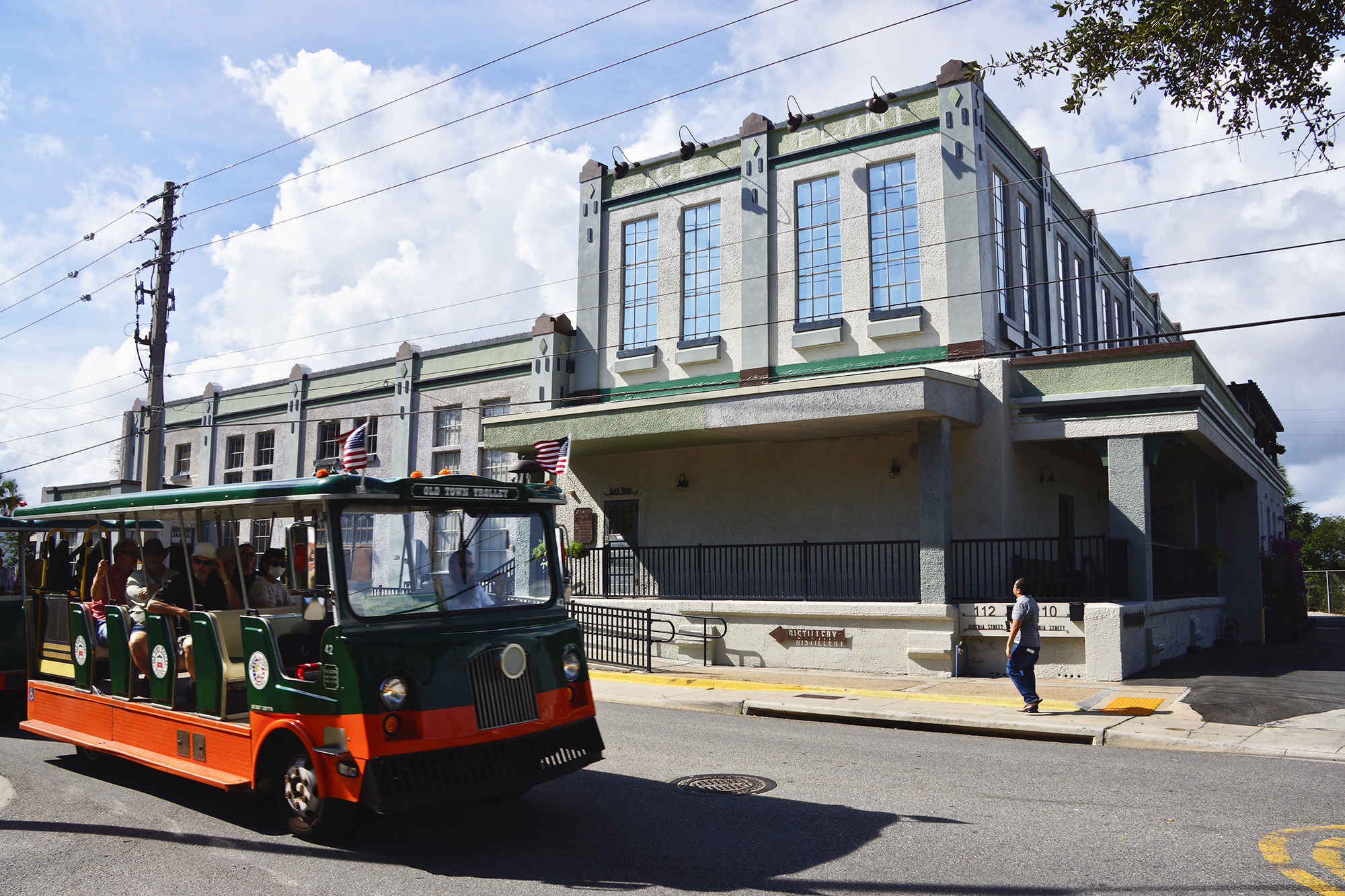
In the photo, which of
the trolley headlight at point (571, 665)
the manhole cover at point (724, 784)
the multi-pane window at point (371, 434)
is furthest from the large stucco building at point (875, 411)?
the trolley headlight at point (571, 665)

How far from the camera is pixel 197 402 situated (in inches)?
1298

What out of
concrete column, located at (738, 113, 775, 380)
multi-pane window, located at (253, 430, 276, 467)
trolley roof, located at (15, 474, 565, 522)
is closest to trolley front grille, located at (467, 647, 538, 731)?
trolley roof, located at (15, 474, 565, 522)

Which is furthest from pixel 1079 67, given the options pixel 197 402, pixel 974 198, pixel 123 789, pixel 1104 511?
pixel 197 402

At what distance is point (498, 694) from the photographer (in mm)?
6645

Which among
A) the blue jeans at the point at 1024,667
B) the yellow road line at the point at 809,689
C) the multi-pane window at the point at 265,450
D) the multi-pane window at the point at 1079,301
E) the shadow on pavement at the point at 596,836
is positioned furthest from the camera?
the multi-pane window at the point at 265,450

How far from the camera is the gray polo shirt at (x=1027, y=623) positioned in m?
12.3

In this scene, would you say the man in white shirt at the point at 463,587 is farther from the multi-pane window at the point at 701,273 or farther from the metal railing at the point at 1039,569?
the multi-pane window at the point at 701,273

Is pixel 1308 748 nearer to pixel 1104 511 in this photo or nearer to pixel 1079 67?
pixel 1079 67

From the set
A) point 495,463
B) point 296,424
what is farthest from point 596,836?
point 296,424

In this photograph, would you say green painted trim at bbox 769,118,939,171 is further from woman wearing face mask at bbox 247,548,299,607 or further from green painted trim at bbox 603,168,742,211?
woman wearing face mask at bbox 247,548,299,607

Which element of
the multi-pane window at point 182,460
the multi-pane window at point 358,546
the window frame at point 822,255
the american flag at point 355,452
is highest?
the window frame at point 822,255

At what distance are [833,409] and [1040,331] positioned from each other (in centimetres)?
703

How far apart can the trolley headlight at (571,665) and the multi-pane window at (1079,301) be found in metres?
19.4

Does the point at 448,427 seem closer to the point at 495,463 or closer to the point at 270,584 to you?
the point at 495,463
